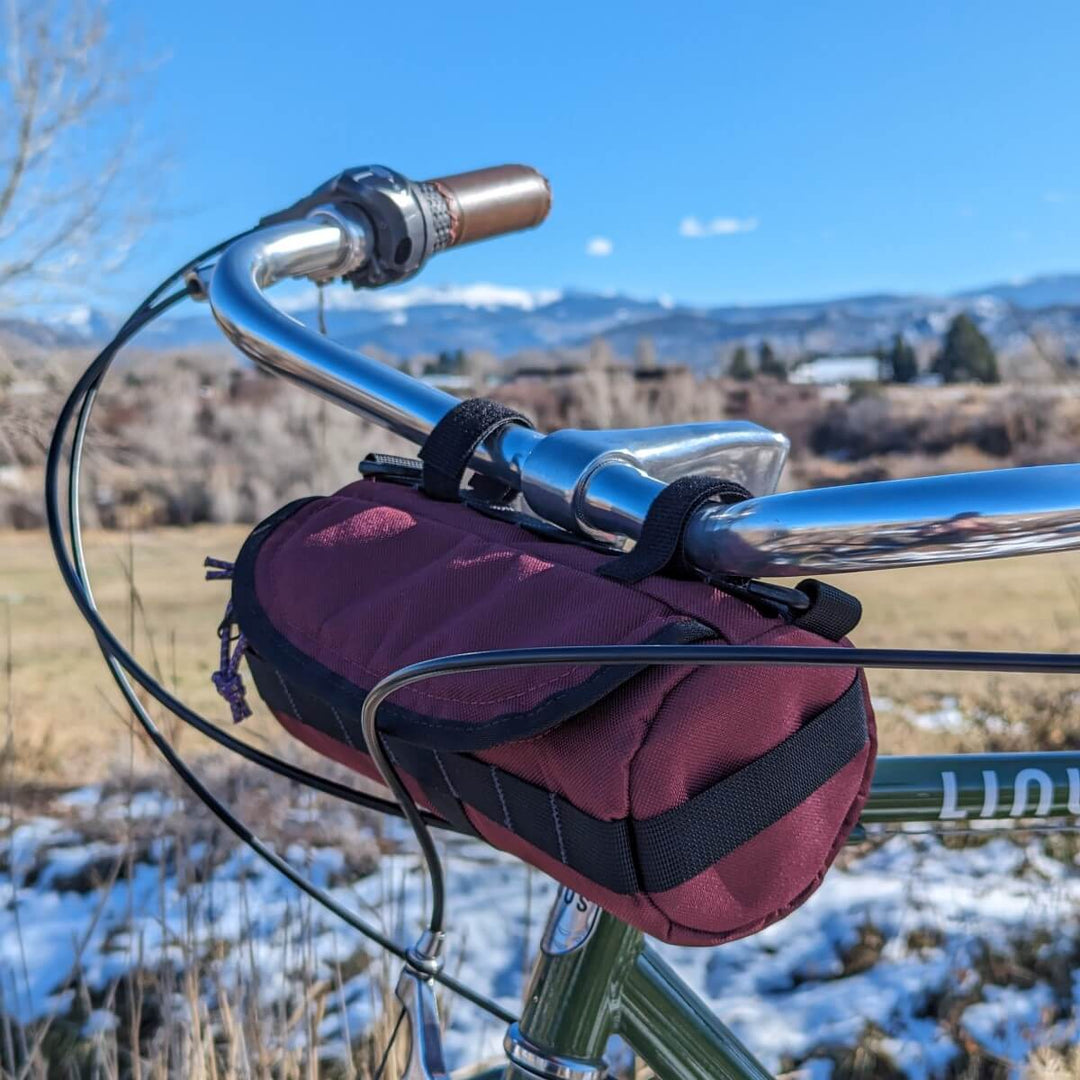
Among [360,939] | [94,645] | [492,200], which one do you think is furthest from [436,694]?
[94,645]

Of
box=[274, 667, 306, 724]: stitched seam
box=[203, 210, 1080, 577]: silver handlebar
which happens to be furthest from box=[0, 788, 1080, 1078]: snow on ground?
box=[203, 210, 1080, 577]: silver handlebar

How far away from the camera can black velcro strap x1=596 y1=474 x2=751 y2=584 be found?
468 millimetres

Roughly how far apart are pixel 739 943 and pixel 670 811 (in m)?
2.12

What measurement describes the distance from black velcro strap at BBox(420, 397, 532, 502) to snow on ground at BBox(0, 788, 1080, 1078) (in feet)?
4.00

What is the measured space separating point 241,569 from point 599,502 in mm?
260

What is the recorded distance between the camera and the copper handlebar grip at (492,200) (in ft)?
2.60

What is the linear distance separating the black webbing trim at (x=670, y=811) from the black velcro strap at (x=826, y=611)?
0.03 m

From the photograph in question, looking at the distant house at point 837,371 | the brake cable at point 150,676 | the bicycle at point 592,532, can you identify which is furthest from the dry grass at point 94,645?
the distant house at point 837,371

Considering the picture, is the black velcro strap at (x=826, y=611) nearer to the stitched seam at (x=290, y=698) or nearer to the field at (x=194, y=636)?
the stitched seam at (x=290, y=698)

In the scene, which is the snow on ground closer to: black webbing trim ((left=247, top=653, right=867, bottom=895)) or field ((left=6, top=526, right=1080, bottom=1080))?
field ((left=6, top=526, right=1080, bottom=1080))

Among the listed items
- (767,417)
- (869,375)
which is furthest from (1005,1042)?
(869,375)

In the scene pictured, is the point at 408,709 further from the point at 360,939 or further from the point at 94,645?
the point at 94,645

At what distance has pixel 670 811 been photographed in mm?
443

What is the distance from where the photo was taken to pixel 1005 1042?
193 centimetres
